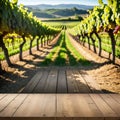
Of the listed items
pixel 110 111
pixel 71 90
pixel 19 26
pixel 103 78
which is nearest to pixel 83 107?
pixel 110 111

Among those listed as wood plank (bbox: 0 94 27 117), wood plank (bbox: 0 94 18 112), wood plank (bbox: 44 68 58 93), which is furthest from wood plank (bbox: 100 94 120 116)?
wood plank (bbox: 44 68 58 93)

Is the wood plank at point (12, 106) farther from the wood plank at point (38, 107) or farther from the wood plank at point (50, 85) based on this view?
the wood plank at point (50, 85)

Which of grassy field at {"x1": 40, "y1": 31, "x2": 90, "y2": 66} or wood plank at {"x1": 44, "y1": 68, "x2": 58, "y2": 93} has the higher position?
wood plank at {"x1": 44, "y1": 68, "x2": 58, "y2": 93}

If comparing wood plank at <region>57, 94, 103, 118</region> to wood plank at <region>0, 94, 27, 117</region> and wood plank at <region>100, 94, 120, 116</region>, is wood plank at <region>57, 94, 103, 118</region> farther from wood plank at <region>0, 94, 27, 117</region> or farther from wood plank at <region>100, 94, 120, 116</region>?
wood plank at <region>0, 94, 27, 117</region>

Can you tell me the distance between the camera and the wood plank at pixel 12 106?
217 inches

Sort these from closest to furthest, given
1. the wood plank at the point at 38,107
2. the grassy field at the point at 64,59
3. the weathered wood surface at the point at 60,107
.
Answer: the weathered wood surface at the point at 60,107 → the wood plank at the point at 38,107 → the grassy field at the point at 64,59

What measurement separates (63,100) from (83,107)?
0.83 meters

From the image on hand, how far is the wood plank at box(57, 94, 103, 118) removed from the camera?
5492 mm

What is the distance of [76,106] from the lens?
6.20 metres

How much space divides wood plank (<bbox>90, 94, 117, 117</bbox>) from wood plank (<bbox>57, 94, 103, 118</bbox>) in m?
0.09

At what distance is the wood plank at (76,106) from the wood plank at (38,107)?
153mm

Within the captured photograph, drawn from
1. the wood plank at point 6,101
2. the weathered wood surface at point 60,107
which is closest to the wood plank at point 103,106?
the weathered wood surface at point 60,107

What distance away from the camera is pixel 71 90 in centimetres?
1232

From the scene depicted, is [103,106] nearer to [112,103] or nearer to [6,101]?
[112,103]
